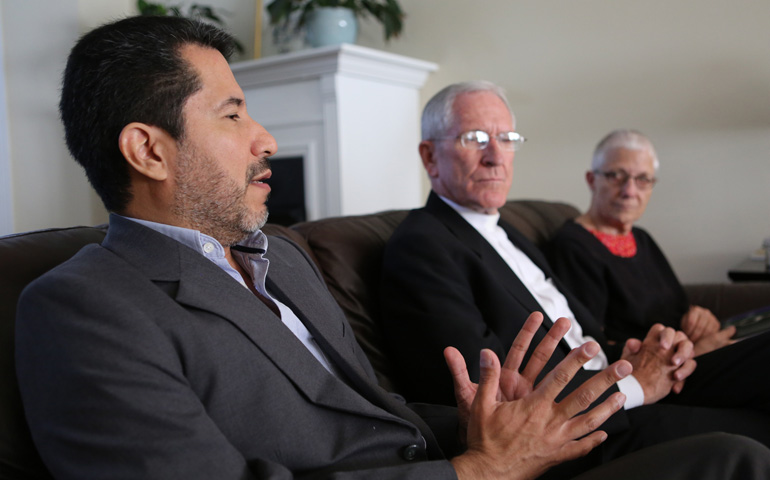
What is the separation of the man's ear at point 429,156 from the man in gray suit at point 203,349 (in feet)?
2.65

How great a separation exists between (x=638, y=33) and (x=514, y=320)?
1974mm

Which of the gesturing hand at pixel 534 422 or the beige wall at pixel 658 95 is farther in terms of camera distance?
the beige wall at pixel 658 95

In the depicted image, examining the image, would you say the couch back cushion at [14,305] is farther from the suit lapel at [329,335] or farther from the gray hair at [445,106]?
the gray hair at [445,106]

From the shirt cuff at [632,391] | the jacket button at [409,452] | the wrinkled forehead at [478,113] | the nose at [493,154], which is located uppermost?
the wrinkled forehead at [478,113]

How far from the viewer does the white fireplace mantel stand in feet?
10.7

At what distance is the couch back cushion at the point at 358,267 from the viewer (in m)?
1.65

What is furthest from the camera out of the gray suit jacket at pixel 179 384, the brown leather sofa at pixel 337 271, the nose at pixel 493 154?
the nose at pixel 493 154

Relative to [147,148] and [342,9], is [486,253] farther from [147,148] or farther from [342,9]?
[342,9]

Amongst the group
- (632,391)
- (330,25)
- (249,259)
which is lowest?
(632,391)

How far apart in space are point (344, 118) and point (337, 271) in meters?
1.71

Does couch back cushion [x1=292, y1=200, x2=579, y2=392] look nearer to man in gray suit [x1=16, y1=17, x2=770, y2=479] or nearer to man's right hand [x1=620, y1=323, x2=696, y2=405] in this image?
man in gray suit [x1=16, y1=17, x2=770, y2=479]

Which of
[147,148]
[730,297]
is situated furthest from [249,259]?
[730,297]

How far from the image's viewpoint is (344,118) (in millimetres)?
3246

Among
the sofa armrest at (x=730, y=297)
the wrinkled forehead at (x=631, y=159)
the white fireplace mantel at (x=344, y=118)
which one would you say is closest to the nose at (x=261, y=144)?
the wrinkled forehead at (x=631, y=159)
